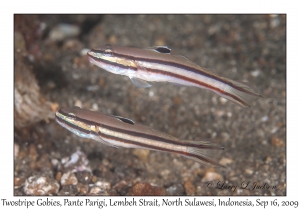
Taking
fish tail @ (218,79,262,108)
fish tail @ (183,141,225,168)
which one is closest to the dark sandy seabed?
fish tail @ (183,141,225,168)

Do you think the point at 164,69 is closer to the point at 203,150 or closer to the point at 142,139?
the point at 142,139

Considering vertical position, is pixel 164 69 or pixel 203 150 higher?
pixel 164 69

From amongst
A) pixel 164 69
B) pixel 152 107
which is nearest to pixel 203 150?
pixel 164 69

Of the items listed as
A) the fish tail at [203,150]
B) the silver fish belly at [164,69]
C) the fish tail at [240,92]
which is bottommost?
the fish tail at [203,150]

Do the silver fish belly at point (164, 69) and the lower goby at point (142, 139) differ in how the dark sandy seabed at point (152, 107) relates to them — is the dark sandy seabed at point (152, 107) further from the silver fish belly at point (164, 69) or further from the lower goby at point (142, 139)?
the silver fish belly at point (164, 69)

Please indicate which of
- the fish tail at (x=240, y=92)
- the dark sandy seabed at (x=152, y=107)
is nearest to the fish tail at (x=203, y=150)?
the dark sandy seabed at (x=152, y=107)

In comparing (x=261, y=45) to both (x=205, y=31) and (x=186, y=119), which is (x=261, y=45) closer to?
(x=205, y=31)
